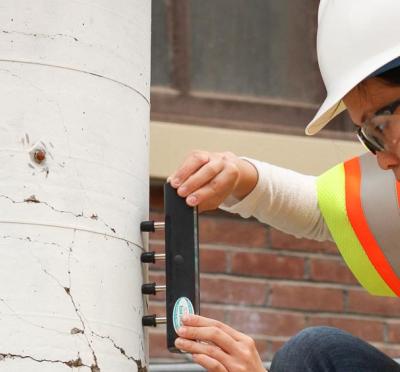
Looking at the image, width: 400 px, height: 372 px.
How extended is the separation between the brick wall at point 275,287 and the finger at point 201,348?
69.3 inches

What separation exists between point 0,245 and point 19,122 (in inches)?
7.7

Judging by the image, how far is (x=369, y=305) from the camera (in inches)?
169

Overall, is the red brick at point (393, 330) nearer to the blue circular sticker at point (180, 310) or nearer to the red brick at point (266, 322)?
the red brick at point (266, 322)

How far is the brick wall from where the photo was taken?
13.6 ft

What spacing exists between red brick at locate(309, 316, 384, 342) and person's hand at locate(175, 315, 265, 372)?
1964mm

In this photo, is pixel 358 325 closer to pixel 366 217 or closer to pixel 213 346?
pixel 366 217

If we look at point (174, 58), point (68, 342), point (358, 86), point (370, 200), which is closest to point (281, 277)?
point (174, 58)

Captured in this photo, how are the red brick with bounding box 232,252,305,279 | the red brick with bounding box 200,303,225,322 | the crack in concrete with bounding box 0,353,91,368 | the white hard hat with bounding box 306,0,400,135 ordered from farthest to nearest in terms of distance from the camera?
the red brick with bounding box 232,252,305,279 < the red brick with bounding box 200,303,225,322 < the white hard hat with bounding box 306,0,400,135 < the crack in concrete with bounding box 0,353,91,368

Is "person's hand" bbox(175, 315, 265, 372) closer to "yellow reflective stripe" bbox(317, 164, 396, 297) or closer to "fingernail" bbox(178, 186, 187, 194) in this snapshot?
"fingernail" bbox(178, 186, 187, 194)

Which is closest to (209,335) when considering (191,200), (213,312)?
(191,200)

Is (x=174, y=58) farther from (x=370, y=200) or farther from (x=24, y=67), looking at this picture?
(x=24, y=67)

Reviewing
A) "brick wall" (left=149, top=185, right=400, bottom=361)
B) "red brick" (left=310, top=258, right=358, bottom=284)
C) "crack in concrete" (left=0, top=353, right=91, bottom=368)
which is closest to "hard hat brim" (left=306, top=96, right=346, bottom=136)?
"crack in concrete" (left=0, top=353, right=91, bottom=368)

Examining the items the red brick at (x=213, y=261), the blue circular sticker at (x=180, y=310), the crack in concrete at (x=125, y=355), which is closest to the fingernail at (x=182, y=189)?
the blue circular sticker at (x=180, y=310)

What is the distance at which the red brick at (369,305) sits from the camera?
4.30 m
